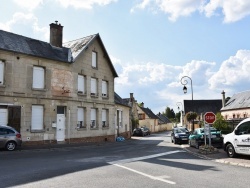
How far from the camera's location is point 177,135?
2738 cm

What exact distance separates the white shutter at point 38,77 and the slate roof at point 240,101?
137 ft

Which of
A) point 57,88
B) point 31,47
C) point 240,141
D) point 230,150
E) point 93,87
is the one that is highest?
point 31,47

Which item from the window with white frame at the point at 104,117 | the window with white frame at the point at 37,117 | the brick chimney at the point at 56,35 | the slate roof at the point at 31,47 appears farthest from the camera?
the window with white frame at the point at 104,117

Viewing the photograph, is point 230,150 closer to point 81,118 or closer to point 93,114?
point 81,118

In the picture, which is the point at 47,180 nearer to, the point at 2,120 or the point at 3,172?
the point at 3,172

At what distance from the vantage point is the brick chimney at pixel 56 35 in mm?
28030

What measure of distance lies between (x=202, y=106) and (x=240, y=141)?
232 ft

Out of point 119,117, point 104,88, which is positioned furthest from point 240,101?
point 104,88

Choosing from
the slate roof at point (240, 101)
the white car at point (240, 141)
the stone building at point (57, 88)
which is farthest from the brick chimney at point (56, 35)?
the slate roof at point (240, 101)

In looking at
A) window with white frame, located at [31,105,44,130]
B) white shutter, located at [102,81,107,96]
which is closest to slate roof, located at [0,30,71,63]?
window with white frame, located at [31,105,44,130]

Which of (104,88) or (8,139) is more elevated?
(104,88)

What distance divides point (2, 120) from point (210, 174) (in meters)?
16.4

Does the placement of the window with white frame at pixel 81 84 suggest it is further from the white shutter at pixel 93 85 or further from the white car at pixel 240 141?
the white car at pixel 240 141

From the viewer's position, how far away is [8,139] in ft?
61.5
